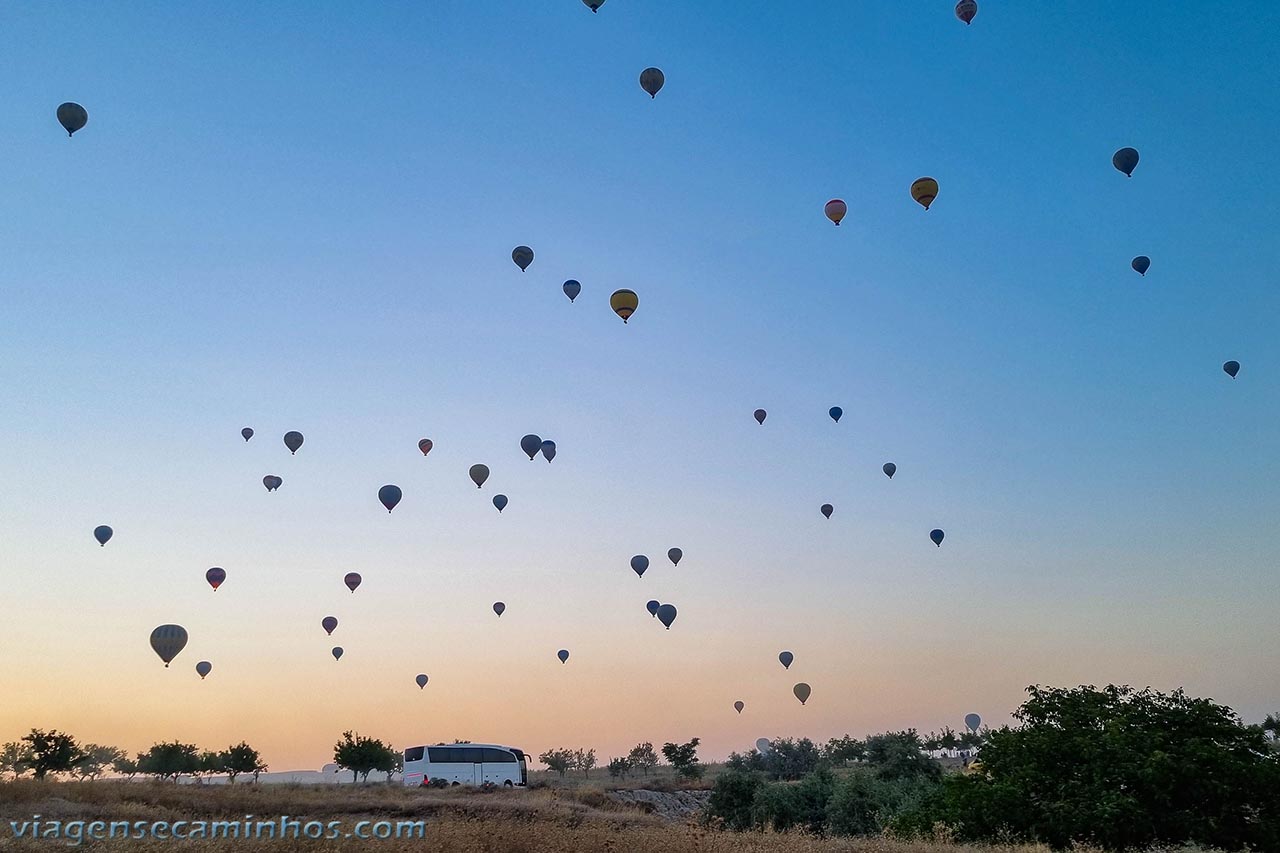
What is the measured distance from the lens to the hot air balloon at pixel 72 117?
28.8 metres

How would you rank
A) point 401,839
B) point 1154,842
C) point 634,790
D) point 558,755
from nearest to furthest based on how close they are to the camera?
point 401,839
point 1154,842
point 634,790
point 558,755

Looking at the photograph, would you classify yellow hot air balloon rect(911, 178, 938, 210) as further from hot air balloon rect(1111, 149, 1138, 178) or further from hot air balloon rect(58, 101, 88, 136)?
hot air balloon rect(58, 101, 88, 136)

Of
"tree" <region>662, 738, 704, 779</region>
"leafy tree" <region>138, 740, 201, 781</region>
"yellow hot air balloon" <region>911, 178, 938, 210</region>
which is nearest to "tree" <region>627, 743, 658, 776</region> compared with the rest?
"tree" <region>662, 738, 704, 779</region>

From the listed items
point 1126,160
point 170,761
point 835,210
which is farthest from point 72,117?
point 170,761

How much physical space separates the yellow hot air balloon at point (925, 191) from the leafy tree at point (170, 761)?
70.4 m

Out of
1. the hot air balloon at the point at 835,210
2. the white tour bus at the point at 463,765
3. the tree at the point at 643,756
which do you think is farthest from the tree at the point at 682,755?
the hot air balloon at the point at 835,210

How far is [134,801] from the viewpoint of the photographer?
27.7 metres

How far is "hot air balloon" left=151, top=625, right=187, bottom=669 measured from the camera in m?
33.0

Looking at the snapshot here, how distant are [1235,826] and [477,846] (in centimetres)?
1687

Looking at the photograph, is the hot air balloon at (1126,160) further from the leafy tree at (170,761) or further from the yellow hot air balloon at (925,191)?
the leafy tree at (170,761)

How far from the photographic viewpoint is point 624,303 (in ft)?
112

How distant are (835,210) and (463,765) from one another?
1178 inches

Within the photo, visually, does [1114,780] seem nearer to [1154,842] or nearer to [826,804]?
[1154,842]

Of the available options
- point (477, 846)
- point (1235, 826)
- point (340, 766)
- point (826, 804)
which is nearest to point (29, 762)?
point (340, 766)
